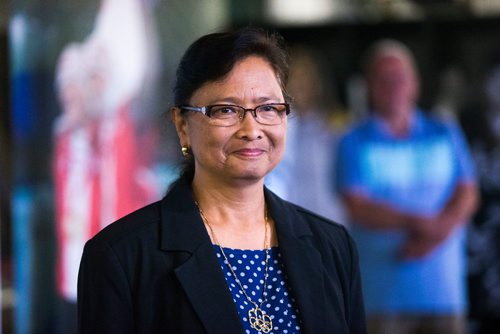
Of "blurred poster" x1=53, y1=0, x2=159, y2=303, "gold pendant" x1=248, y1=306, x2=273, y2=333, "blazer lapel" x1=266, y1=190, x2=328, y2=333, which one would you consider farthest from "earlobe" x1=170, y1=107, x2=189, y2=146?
"blurred poster" x1=53, y1=0, x2=159, y2=303

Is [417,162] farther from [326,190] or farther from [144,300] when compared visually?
[144,300]

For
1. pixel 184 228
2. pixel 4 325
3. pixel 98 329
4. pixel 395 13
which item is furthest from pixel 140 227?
pixel 395 13

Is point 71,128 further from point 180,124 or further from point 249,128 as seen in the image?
point 249,128

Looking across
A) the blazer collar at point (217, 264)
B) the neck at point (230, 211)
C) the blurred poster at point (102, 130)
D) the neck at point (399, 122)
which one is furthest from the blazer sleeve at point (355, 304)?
the neck at point (399, 122)

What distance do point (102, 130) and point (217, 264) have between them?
5.24 feet

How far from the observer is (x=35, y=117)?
3156 millimetres

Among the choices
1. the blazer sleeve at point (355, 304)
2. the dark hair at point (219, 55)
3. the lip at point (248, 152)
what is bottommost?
the blazer sleeve at point (355, 304)

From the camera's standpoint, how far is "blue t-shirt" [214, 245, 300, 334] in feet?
6.23

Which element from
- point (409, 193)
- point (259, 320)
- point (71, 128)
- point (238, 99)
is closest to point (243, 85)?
point (238, 99)

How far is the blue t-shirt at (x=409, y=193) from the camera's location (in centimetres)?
559

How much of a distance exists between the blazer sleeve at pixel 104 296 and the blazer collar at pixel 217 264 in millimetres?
118

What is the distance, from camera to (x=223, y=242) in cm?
197

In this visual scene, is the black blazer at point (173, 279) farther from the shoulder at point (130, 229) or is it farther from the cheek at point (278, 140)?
the cheek at point (278, 140)

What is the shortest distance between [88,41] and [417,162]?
111 inches
